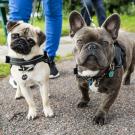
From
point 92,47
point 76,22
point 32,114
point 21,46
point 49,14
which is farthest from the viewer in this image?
point 49,14

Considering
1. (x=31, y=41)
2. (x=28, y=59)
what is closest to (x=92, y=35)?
(x=31, y=41)

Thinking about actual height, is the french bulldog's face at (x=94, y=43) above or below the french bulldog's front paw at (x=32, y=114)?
above

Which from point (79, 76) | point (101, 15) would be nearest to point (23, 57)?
point (79, 76)

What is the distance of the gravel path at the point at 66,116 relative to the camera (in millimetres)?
3594

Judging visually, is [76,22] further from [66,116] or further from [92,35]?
[66,116]

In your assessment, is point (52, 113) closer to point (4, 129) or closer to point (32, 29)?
point (4, 129)

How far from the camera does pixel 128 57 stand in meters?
4.30

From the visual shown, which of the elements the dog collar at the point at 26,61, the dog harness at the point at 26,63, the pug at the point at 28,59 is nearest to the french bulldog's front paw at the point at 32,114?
the pug at the point at 28,59

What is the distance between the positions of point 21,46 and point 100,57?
75 centimetres

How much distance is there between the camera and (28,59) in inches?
151

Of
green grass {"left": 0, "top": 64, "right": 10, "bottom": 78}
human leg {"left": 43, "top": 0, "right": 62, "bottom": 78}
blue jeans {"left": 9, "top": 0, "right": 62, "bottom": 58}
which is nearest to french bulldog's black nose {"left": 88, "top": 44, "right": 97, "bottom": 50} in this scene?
blue jeans {"left": 9, "top": 0, "right": 62, "bottom": 58}

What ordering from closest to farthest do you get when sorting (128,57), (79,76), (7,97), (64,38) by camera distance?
(79,76)
(128,57)
(7,97)
(64,38)

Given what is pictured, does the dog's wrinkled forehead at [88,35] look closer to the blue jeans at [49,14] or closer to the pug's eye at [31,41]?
the pug's eye at [31,41]

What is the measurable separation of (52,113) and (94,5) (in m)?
3.47
